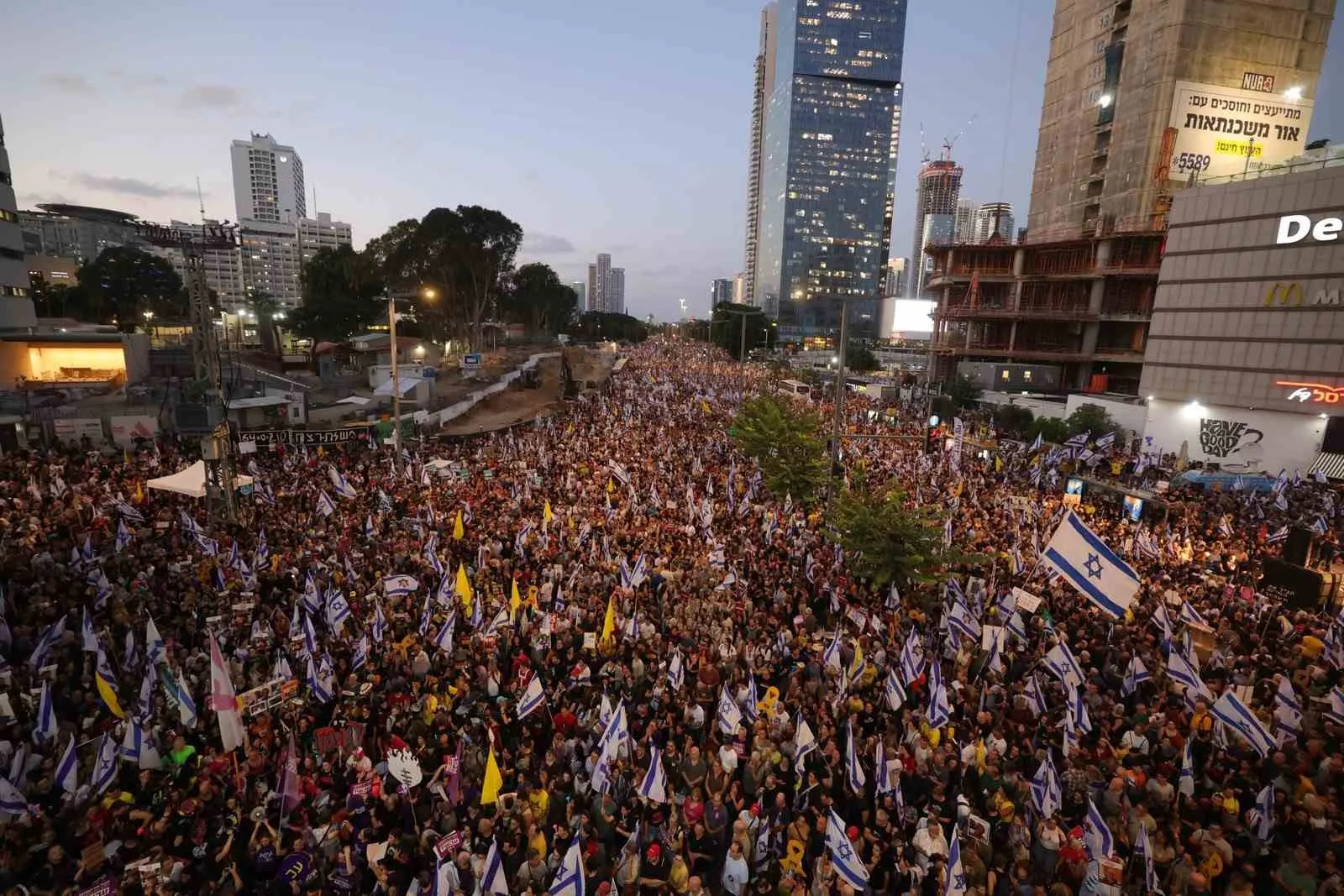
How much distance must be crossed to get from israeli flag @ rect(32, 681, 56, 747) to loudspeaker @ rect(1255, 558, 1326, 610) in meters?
22.5

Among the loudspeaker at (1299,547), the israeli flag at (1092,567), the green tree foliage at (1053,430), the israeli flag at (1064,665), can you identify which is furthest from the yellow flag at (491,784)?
the green tree foliage at (1053,430)

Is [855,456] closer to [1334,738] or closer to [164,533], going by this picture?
[1334,738]

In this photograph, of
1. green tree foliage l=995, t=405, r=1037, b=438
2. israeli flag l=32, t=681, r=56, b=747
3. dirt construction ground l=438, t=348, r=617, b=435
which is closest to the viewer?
israeli flag l=32, t=681, r=56, b=747

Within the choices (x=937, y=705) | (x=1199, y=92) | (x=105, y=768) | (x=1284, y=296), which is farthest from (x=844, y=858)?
(x=1199, y=92)

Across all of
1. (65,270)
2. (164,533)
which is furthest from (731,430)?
(65,270)

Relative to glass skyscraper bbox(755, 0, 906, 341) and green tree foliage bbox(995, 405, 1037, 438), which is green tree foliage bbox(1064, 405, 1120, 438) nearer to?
green tree foliage bbox(995, 405, 1037, 438)

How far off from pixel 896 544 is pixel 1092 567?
406 cm

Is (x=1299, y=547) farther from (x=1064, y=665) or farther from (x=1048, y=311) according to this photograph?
(x=1048, y=311)

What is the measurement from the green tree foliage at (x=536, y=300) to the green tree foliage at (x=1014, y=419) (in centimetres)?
5209

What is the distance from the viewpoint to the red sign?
1121 inches

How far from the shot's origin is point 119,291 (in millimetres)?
63844

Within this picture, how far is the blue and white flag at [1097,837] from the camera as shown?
6.95m

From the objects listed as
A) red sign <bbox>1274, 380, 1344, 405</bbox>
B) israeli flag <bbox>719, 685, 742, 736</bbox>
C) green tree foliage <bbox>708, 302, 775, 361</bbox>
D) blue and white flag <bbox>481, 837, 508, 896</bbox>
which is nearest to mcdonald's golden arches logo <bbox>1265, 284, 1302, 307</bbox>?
red sign <bbox>1274, 380, 1344, 405</bbox>

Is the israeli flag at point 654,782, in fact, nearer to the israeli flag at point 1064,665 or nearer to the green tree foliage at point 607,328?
the israeli flag at point 1064,665
